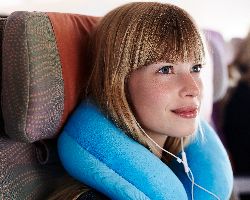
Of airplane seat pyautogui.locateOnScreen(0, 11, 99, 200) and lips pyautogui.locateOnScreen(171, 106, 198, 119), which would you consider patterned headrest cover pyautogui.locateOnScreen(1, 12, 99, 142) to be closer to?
airplane seat pyautogui.locateOnScreen(0, 11, 99, 200)

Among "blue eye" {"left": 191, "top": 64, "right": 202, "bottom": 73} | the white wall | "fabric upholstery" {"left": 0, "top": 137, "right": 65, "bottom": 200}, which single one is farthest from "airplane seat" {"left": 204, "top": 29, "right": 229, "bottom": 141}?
"fabric upholstery" {"left": 0, "top": 137, "right": 65, "bottom": 200}

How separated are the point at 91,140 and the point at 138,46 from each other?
0.73ft

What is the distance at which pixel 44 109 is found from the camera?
0.85m

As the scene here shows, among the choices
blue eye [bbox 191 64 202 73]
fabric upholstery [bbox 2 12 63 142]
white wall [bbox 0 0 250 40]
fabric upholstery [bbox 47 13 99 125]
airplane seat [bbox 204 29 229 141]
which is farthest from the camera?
airplane seat [bbox 204 29 229 141]

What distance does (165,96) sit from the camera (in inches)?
38.4

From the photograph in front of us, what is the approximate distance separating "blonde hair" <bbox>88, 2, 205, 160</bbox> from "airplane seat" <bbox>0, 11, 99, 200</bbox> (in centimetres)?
6

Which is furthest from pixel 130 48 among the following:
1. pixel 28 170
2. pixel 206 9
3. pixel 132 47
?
pixel 206 9

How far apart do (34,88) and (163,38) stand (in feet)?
1.00

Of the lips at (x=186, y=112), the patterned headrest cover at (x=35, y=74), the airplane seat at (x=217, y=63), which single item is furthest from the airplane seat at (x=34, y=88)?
the airplane seat at (x=217, y=63)

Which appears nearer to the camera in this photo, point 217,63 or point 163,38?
point 163,38

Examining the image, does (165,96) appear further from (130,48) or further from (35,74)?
(35,74)

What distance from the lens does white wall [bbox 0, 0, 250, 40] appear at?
153 cm

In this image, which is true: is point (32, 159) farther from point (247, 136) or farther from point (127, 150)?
point (247, 136)

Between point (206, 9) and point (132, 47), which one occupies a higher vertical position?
point (132, 47)
